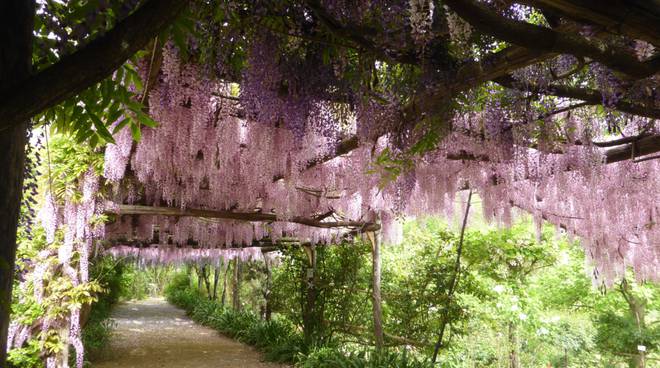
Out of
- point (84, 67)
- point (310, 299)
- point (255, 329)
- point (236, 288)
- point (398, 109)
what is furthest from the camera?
point (236, 288)

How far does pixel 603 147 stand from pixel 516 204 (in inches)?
112

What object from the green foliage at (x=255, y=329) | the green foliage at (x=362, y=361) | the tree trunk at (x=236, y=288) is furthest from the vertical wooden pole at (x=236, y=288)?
the green foliage at (x=362, y=361)

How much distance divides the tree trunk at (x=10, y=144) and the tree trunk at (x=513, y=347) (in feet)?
27.6

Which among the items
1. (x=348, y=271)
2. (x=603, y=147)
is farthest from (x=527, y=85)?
(x=348, y=271)

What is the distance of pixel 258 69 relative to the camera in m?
2.16

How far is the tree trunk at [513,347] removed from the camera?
7.98m

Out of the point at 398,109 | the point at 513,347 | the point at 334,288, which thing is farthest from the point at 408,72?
the point at 513,347

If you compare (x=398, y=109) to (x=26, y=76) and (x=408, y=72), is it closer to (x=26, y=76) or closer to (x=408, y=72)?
(x=408, y=72)

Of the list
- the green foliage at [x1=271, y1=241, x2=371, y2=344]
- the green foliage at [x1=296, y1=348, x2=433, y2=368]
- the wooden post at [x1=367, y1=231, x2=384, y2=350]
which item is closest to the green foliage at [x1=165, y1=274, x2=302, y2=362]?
the green foliage at [x1=271, y1=241, x2=371, y2=344]

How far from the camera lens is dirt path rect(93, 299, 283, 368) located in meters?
7.45

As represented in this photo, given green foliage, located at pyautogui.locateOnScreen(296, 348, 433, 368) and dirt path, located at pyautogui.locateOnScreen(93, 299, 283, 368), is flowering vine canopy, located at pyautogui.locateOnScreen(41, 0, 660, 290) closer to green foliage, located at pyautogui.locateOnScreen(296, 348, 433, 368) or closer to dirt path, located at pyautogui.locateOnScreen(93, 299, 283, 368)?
green foliage, located at pyautogui.locateOnScreen(296, 348, 433, 368)

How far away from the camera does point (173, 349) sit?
28.8ft

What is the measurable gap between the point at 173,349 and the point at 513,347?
621 cm

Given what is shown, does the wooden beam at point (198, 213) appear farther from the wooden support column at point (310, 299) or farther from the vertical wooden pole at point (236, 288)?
the vertical wooden pole at point (236, 288)
